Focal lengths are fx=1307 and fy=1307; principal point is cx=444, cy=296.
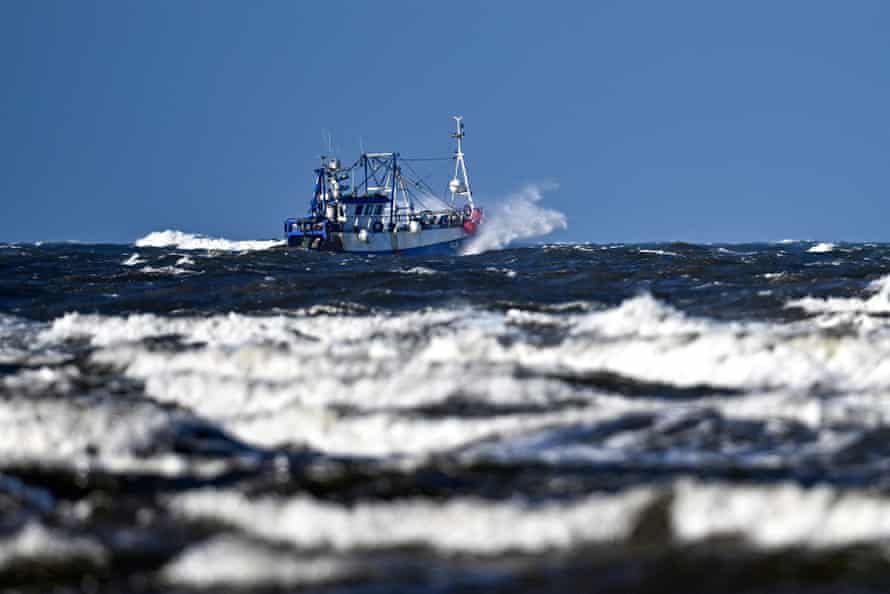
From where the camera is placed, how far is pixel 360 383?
9953mm

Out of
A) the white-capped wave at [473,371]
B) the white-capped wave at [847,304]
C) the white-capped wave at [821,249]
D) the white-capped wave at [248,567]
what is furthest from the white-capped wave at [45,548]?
the white-capped wave at [821,249]

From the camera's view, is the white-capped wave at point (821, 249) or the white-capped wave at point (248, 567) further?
the white-capped wave at point (821, 249)

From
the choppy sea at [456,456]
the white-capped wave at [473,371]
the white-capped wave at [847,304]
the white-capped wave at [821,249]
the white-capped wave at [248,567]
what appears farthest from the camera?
the white-capped wave at [821,249]

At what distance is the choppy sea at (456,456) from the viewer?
5547 millimetres

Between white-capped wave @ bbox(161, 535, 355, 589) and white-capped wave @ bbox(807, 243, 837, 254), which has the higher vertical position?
white-capped wave @ bbox(807, 243, 837, 254)

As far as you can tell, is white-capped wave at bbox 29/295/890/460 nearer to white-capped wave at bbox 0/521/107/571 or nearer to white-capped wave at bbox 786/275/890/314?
white-capped wave at bbox 786/275/890/314

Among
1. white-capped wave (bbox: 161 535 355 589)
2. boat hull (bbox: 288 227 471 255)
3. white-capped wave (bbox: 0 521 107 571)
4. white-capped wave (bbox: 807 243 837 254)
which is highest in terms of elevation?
boat hull (bbox: 288 227 471 255)

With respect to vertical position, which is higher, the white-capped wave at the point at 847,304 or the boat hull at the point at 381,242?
the boat hull at the point at 381,242

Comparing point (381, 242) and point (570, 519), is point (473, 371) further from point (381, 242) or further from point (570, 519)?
point (381, 242)

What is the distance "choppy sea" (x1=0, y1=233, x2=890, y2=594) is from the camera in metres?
5.55

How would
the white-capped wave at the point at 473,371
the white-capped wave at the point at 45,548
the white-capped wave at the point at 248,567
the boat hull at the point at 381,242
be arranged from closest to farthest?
1. the white-capped wave at the point at 248,567
2. the white-capped wave at the point at 45,548
3. the white-capped wave at the point at 473,371
4. the boat hull at the point at 381,242

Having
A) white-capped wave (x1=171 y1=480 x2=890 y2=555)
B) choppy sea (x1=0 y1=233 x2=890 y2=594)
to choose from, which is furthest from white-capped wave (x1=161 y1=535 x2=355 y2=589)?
white-capped wave (x1=171 y1=480 x2=890 y2=555)

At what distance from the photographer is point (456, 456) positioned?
7.52 m

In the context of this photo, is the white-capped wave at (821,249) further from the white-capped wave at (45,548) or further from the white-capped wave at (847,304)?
the white-capped wave at (45,548)
